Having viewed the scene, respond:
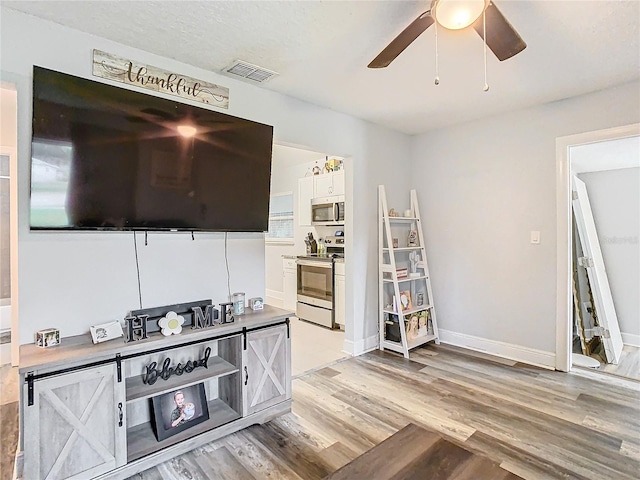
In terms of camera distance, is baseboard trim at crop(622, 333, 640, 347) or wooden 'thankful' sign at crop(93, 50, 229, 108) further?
baseboard trim at crop(622, 333, 640, 347)

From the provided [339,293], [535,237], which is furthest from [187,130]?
[535,237]

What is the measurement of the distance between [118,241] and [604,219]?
5060 mm

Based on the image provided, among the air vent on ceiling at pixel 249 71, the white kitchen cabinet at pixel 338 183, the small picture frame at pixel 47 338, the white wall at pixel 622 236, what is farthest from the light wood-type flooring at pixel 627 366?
the small picture frame at pixel 47 338

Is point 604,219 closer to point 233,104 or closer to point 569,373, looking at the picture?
point 569,373

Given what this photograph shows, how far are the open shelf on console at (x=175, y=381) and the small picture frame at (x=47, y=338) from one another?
48 centimetres

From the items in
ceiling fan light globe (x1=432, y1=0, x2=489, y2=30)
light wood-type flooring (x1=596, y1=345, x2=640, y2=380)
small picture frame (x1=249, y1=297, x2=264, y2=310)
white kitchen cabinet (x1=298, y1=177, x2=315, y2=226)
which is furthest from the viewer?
white kitchen cabinet (x1=298, y1=177, x2=315, y2=226)

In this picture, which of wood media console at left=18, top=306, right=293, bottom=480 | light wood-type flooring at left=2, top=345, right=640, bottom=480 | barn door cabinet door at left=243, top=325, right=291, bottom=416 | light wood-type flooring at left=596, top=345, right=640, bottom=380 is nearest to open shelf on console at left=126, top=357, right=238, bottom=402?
wood media console at left=18, top=306, right=293, bottom=480

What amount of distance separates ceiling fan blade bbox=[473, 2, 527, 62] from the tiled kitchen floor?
2.89 m

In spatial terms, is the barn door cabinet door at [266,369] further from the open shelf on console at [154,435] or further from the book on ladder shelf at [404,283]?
the book on ladder shelf at [404,283]

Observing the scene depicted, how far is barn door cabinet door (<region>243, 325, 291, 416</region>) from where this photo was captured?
2363mm

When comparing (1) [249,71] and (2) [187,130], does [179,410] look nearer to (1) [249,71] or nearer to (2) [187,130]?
(2) [187,130]

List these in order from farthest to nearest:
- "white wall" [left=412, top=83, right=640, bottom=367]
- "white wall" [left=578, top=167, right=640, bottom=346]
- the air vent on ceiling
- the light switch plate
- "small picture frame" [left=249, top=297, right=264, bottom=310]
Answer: "white wall" [left=578, top=167, right=640, bottom=346] < the light switch plate < "white wall" [left=412, top=83, right=640, bottom=367] < "small picture frame" [left=249, top=297, right=264, bottom=310] < the air vent on ceiling

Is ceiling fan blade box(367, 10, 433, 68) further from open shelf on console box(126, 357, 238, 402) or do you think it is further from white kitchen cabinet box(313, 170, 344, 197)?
white kitchen cabinet box(313, 170, 344, 197)

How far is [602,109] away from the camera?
3.01m
